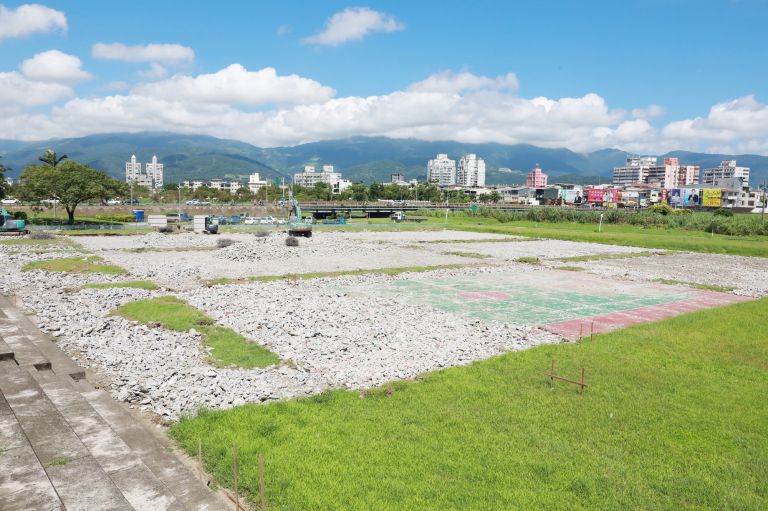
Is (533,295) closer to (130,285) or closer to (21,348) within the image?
(130,285)

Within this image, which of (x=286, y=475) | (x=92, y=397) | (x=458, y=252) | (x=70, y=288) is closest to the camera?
(x=286, y=475)

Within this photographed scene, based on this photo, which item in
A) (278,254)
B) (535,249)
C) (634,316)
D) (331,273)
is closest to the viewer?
(634,316)

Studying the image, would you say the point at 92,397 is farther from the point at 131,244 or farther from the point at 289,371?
the point at 131,244

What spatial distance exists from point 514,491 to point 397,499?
182 cm

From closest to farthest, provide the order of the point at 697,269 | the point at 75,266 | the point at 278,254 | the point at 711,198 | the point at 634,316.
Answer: the point at 634,316
the point at 75,266
the point at 697,269
the point at 278,254
the point at 711,198

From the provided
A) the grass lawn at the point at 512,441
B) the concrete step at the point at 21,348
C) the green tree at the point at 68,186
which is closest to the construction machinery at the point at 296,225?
the green tree at the point at 68,186

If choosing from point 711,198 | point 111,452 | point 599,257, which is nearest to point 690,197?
point 711,198

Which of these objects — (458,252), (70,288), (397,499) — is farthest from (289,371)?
(458,252)

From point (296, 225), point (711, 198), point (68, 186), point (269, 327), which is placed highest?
point (711, 198)

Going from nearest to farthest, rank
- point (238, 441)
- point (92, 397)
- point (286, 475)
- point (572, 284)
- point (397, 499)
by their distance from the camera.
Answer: point (397, 499) → point (286, 475) → point (238, 441) → point (92, 397) → point (572, 284)

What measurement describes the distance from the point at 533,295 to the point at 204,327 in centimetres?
1679

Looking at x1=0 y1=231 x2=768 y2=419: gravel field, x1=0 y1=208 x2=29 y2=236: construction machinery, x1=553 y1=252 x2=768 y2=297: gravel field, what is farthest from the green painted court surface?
x1=0 y1=208 x2=29 y2=236: construction machinery

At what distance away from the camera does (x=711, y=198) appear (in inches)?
6949

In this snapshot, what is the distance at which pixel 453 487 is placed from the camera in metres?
8.11
